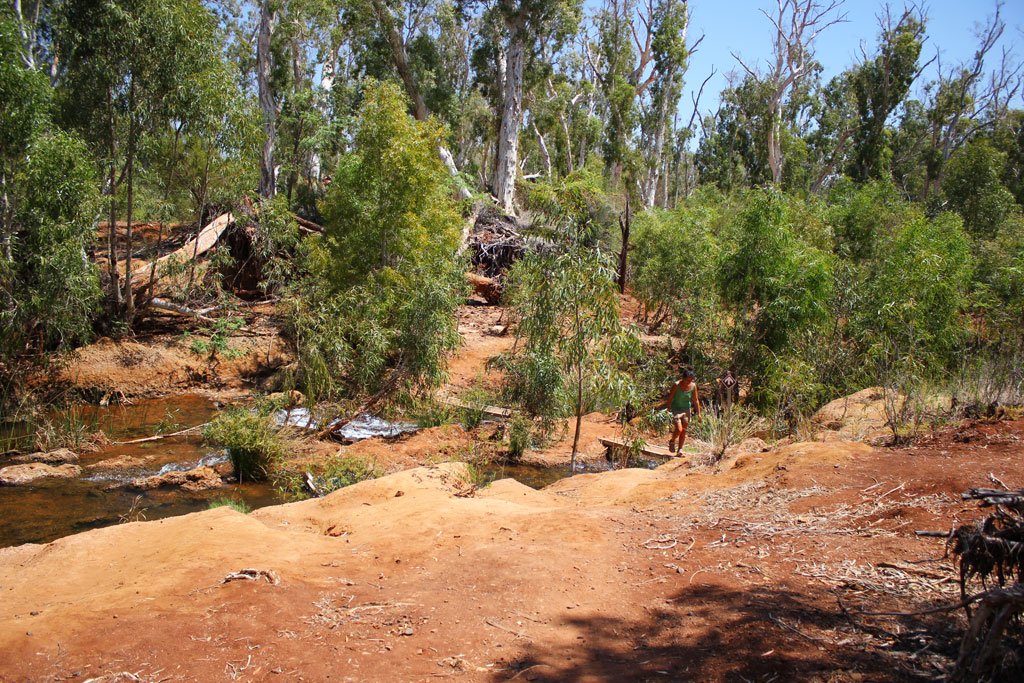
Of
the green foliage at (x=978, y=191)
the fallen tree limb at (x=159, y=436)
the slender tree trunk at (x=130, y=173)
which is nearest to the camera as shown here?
the fallen tree limb at (x=159, y=436)

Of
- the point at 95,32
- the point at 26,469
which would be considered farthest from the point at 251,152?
the point at 26,469

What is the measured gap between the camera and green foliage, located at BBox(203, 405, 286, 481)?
424 inches

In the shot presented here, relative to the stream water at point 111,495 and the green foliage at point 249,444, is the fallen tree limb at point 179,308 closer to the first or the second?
the stream water at point 111,495

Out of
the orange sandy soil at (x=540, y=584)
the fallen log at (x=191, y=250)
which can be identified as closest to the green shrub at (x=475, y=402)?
the orange sandy soil at (x=540, y=584)

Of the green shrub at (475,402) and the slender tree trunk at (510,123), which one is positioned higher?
the slender tree trunk at (510,123)

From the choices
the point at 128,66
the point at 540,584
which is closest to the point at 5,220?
the point at 128,66

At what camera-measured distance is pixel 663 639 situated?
4.34 metres

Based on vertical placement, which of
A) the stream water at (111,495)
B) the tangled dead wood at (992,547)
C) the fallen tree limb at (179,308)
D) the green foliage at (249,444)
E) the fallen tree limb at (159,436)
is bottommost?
the stream water at (111,495)

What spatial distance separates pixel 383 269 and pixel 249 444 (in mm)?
6705

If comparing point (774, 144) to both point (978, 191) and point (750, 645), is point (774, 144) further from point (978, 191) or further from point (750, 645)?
point (750, 645)

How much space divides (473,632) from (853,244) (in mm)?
21478

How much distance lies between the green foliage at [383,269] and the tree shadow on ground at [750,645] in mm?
9988

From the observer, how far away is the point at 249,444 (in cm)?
1078

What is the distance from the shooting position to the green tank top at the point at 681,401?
38.8ft
